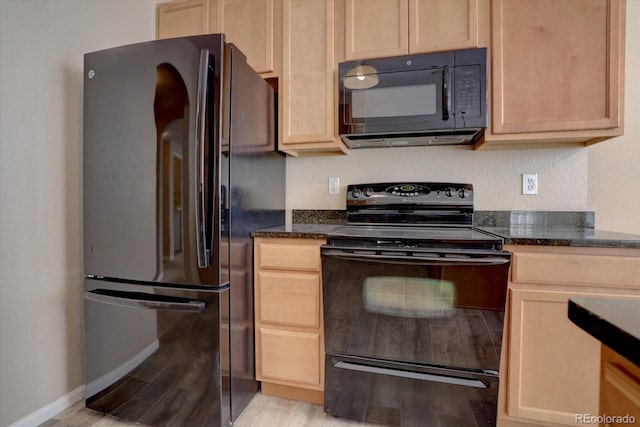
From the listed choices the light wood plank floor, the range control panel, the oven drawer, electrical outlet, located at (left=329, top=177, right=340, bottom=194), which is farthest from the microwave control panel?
the light wood plank floor

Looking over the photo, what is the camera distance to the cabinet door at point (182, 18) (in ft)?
6.44

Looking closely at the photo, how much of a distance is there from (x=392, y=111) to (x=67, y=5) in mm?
1753

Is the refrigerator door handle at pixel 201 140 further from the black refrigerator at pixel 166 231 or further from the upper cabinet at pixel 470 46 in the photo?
the upper cabinet at pixel 470 46

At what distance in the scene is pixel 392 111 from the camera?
5.46 ft

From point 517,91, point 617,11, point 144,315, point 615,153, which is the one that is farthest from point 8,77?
point 615,153

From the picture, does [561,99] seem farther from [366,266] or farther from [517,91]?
[366,266]

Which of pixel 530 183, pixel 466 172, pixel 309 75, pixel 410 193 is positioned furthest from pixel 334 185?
pixel 530 183

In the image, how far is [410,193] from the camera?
6.17ft

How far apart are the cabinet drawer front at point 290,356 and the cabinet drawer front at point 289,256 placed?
1.14 feet

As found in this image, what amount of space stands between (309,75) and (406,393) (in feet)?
5.69

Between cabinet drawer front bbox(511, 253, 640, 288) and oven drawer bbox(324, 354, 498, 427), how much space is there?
0.49 meters

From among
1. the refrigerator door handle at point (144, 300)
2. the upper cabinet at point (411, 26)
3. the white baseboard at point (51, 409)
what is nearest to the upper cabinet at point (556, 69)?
the upper cabinet at point (411, 26)

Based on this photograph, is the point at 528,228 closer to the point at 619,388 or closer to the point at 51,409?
the point at 619,388

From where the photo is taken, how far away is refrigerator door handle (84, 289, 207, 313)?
1.33 meters
